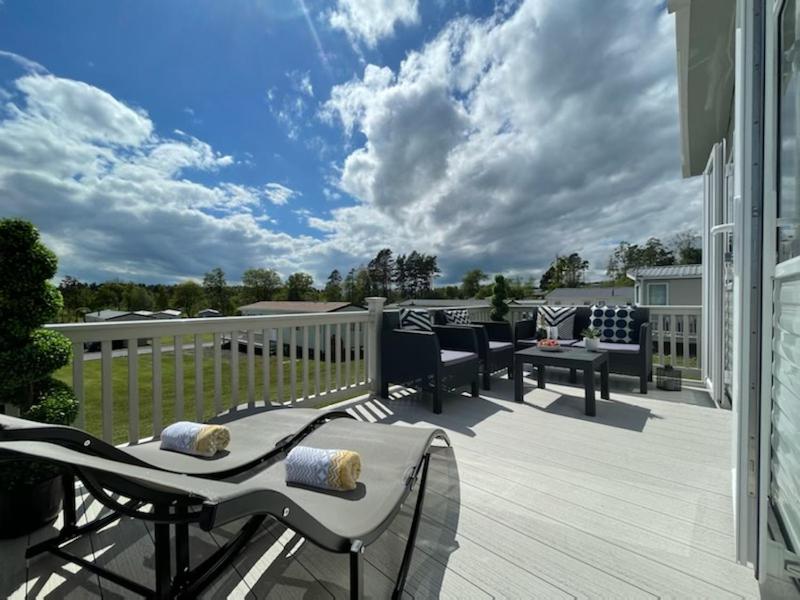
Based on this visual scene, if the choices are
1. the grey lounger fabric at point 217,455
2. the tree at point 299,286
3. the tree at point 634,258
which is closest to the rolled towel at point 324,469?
the grey lounger fabric at point 217,455

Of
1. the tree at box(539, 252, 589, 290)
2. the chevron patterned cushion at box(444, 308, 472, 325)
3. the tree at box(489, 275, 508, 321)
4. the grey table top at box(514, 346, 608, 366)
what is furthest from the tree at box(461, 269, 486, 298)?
the grey table top at box(514, 346, 608, 366)

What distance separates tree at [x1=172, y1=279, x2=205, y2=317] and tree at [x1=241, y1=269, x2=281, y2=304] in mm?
4618

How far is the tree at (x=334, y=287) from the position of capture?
34.9 meters

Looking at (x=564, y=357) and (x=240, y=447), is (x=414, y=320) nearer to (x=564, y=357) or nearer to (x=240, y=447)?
(x=564, y=357)

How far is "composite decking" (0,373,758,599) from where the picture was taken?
1.39 metres

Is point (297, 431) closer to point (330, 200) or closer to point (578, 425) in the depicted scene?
point (578, 425)

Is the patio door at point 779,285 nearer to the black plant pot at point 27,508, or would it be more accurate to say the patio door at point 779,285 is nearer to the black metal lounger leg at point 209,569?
the black metal lounger leg at point 209,569

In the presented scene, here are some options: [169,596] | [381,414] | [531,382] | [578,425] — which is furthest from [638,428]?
[169,596]

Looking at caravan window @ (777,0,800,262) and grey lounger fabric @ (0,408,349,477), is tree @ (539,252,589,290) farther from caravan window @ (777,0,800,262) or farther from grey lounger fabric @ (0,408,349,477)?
grey lounger fabric @ (0,408,349,477)

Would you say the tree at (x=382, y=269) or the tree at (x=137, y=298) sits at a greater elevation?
the tree at (x=382, y=269)

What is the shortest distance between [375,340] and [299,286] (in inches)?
1351

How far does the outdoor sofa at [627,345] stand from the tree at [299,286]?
31.7 m

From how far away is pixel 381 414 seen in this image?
11.8ft

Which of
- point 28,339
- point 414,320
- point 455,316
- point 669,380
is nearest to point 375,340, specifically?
point 414,320
